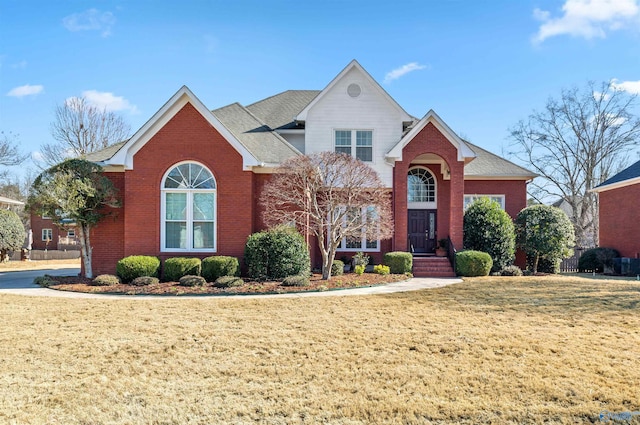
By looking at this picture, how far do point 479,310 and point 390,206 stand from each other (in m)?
8.65

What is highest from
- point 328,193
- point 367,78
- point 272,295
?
point 367,78

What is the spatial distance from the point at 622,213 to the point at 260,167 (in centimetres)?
1979

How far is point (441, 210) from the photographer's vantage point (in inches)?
776

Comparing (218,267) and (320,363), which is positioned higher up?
(218,267)

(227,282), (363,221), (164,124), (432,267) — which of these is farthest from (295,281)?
(164,124)

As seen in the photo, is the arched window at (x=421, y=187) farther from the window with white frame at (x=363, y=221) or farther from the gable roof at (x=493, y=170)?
the window with white frame at (x=363, y=221)

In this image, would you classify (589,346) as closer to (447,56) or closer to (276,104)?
(447,56)

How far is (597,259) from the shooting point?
20.0 m

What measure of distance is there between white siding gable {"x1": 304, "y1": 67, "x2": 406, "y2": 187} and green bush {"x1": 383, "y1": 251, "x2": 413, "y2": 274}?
492cm

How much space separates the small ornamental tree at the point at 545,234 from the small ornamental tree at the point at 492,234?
737 mm

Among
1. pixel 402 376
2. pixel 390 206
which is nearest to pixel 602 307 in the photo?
pixel 402 376

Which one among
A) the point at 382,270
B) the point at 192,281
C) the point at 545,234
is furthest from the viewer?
the point at 545,234

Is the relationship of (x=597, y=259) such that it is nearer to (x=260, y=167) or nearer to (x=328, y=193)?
(x=328, y=193)

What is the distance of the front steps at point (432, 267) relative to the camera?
1656 cm
